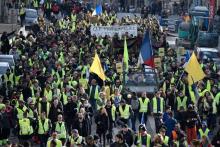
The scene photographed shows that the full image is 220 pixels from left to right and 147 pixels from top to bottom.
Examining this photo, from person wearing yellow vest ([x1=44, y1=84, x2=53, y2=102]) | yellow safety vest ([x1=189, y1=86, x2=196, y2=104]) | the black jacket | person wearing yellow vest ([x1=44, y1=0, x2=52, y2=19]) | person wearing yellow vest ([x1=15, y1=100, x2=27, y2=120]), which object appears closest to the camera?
person wearing yellow vest ([x1=15, y1=100, x2=27, y2=120])

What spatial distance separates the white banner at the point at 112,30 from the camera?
128 ft

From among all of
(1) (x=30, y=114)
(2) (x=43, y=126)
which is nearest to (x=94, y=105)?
(1) (x=30, y=114)

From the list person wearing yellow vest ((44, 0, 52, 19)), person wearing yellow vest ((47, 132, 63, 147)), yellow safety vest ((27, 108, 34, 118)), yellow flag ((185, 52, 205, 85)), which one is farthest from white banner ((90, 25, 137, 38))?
person wearing yellow vest ((47, 132, 63, 147))

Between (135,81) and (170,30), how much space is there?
27.8 metres

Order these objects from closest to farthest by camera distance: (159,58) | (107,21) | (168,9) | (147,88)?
(147,88), (159,58), (107,21), (168,9)

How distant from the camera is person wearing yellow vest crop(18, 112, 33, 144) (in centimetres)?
2286

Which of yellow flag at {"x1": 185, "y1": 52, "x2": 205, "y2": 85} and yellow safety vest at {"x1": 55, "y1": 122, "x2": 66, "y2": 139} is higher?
yellow flag at {"x1": 185, "y1": 52, "x2": 205, "y2": 85}

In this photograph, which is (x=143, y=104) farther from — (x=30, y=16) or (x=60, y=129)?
(x=30, y=16)

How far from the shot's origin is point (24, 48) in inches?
1406

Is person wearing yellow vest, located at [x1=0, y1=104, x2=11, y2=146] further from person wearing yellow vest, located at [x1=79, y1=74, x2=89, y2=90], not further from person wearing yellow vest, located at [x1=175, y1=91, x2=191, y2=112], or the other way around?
person wearing yellow vest, located at [x1=175, y1=91, x2=191, y2=112]

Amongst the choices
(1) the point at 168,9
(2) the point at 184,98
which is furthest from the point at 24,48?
(1) the point at 168,9

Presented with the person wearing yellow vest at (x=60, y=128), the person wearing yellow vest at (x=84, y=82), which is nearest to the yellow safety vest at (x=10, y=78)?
the person wearing yellow vest at (x=84, y=82)

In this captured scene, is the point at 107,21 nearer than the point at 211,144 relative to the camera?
No

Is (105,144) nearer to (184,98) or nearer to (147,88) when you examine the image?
(184,98)
